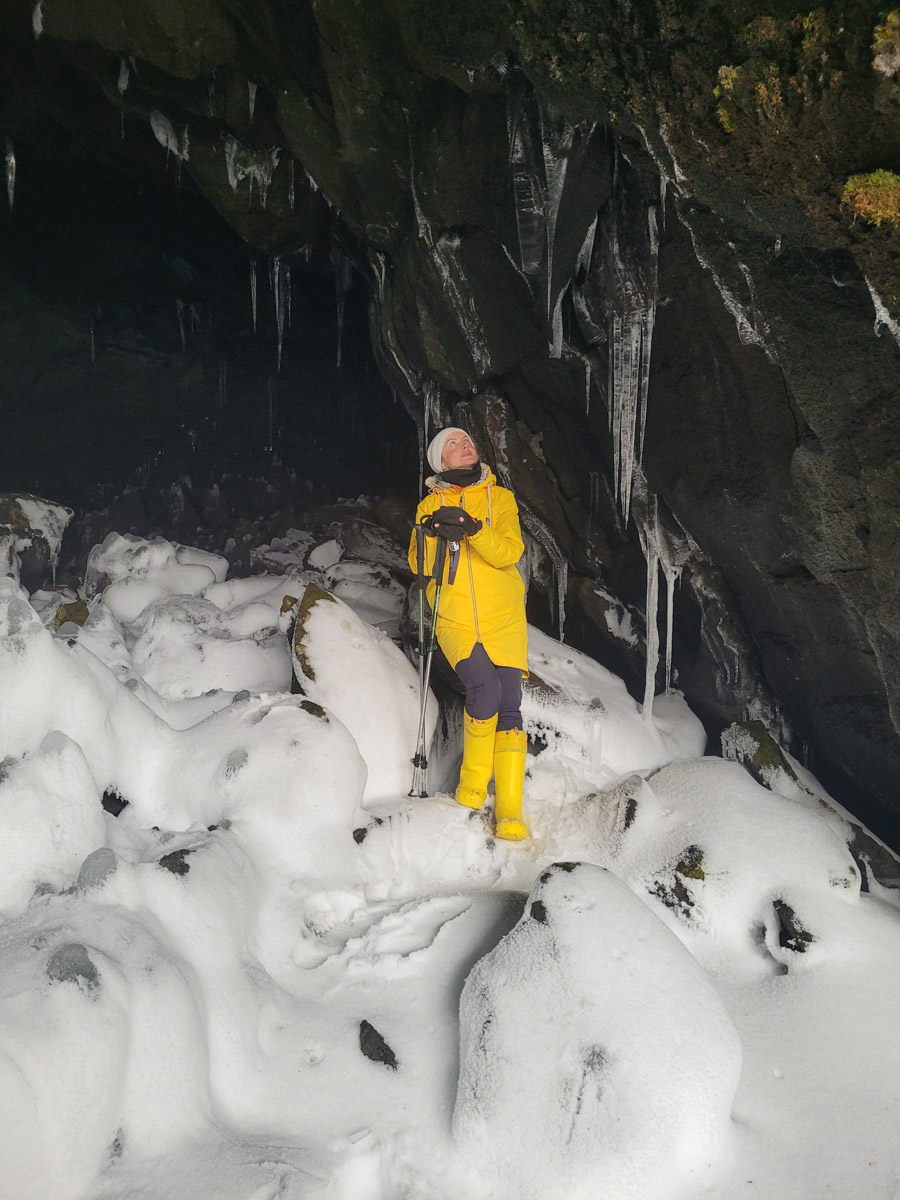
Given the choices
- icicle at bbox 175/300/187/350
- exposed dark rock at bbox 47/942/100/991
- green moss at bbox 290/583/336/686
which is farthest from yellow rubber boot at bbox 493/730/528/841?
icicle at bbox 175/300/187/350

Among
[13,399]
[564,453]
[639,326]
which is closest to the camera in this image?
[639,326]

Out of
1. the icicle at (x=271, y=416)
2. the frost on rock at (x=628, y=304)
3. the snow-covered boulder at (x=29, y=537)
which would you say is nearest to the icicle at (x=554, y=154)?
the frost on rock at (x=628, y=304)

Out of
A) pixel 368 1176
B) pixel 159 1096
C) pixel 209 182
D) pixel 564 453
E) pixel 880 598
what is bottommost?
pixel 368 1176

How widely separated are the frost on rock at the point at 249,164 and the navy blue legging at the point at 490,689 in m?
6.08

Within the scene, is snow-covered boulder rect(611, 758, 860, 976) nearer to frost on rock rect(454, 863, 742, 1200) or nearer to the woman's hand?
frost on rock rect(454, 863, 742, 1200)

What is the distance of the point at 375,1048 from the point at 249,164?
8.11 meters

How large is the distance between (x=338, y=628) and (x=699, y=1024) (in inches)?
145

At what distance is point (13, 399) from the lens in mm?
12445

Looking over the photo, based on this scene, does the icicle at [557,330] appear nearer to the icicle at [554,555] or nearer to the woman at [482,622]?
the woman at [482,622]

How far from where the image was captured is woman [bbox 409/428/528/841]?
4516 mm

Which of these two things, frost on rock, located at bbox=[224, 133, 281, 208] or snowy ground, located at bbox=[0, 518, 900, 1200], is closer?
snowy ground, located at bbox=[0, 518, 900, 1200]

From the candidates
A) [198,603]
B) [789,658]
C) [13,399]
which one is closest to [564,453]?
[789,658]

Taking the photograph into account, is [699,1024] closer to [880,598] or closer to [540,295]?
[880,598]

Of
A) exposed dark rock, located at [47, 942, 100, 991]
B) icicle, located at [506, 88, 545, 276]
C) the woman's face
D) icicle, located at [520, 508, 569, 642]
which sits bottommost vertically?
exposed dark rock, located at [47, 942, 100, 991]
